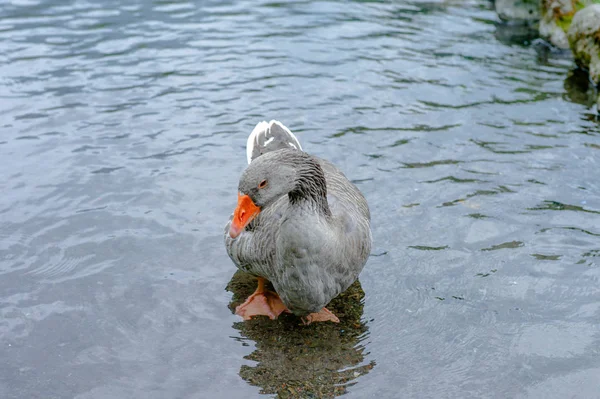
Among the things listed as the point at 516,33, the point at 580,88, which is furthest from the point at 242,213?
the point at 516,33

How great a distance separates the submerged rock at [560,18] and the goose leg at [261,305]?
891cm

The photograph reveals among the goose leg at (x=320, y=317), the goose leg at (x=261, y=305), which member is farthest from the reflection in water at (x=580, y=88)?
the goose leg at (x=261, y=305)

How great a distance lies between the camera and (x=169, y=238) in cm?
710

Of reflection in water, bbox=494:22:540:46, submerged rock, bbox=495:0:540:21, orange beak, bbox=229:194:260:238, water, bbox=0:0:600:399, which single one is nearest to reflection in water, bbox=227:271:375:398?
water, bbox=0:0:600:399

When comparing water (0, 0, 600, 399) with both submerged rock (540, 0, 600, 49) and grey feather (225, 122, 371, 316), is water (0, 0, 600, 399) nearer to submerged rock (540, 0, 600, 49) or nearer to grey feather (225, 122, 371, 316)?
submerged rock (540, 0, 600, 49)

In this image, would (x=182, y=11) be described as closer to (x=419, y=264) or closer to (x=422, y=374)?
(x=419, y=264)

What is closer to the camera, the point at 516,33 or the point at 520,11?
the point at 516,33

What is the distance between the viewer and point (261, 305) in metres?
6.09

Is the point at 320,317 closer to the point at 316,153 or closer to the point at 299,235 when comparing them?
the point at 299,235

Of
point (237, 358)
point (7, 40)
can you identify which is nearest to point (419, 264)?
point (237, 358)

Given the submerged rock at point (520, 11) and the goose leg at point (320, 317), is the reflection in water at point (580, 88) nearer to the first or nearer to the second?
the submerged rock at point (520, 11)

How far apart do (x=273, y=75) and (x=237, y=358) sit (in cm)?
653

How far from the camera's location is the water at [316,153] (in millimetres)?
5418

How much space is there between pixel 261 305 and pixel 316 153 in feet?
10.5
